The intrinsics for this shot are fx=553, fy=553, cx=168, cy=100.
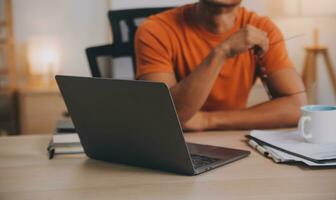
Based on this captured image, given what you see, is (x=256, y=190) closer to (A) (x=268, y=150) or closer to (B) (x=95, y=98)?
(A) (x=268, y=150)

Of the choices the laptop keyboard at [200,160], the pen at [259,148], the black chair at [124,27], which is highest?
the black chair at [124,27]

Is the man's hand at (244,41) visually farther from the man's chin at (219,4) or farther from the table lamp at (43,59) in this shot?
the table lamp at (43,59)

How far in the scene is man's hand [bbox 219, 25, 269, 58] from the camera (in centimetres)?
156

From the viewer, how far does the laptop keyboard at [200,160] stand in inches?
41.7

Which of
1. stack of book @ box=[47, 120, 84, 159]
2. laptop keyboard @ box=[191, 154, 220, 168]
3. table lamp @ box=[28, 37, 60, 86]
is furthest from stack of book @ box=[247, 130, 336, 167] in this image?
table lamp @ box=[28, 37, 60, 86]

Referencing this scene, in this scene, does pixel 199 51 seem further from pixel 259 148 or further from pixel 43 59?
pixel 43 59

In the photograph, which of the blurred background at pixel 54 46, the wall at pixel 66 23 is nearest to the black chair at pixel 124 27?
the blurred background at pixel 54 46

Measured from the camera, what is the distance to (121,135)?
1070mm

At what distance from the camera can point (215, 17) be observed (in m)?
1.90

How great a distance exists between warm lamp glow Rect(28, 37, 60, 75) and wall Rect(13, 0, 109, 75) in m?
0.03

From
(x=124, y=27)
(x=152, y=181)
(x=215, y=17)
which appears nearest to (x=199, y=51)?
(x=215, y=17)

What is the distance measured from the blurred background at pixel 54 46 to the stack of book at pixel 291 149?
199 centimetres

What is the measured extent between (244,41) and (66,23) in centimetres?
210

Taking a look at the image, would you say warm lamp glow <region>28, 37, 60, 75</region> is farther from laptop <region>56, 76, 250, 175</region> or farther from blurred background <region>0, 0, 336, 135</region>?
laptop <region>56, 76, 250, 175</region>
